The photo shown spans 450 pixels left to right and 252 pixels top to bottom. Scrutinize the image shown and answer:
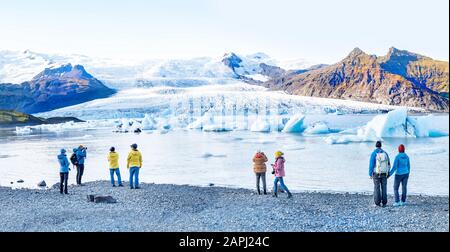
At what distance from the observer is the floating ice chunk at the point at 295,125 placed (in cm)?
3533

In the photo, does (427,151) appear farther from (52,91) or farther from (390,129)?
(52,91)

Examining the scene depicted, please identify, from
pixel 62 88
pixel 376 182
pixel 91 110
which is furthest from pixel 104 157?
pixel 62 88

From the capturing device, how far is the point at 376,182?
7.53 metres

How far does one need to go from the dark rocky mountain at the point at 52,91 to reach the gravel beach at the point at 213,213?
6544cm

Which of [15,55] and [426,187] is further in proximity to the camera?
[15,55]

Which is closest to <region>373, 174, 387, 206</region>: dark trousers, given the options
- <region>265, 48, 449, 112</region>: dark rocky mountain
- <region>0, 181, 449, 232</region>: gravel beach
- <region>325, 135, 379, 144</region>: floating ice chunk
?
<region>0, 181, 449, 232</region>: gravel beach

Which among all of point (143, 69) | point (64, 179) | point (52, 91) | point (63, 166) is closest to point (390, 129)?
point (64, 179)

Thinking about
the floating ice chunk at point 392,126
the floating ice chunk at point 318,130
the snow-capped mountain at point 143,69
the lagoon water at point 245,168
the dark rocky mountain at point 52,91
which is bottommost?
the lagoon water at point 245,168

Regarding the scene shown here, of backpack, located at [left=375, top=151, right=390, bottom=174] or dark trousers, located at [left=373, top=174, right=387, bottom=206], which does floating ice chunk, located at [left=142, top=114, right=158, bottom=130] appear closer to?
dark trousers, located at [left=373, top=174, right=387, bottom=206]

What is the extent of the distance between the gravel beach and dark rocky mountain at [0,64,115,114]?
65.4 m

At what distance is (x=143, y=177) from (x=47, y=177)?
3179 mm

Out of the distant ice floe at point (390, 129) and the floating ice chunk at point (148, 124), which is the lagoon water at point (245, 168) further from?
the floating ice chunk at point (148, 124)

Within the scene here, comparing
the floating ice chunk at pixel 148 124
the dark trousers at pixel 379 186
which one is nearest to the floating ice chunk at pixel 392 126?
the dark trousers at pixel 379 186
